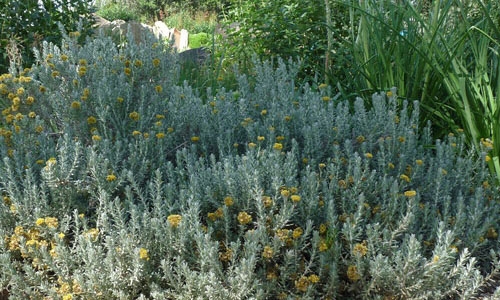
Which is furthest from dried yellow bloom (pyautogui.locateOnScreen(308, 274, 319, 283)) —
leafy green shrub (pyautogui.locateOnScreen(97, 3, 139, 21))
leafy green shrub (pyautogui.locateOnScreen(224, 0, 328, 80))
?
leafy green shrub (pyautogui.locateOnScreen(97, 3, 139, 21))

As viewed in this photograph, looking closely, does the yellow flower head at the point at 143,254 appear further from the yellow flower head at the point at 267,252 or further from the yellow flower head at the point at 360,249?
the yellow flower head at the point at 360,249

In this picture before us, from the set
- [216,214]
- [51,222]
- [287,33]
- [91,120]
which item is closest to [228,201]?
[216,214]

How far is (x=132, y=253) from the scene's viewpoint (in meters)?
2.07

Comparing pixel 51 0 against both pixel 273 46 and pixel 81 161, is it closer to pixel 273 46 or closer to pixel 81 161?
pixel 273 46

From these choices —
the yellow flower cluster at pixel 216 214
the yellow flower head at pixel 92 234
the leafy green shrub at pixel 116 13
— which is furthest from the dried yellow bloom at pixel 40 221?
the leafy green shrub at pixel 116 13

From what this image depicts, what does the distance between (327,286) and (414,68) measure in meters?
Answer: 2.34

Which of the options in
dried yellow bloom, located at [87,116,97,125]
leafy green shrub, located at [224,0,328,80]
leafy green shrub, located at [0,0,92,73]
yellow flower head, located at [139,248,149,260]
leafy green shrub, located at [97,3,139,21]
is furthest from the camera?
leafy green shrub, located at [97,3,139,21]

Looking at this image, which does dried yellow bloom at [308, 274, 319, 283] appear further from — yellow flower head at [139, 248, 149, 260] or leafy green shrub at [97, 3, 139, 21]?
leafy green shrub at [97, 3, 139, 21]

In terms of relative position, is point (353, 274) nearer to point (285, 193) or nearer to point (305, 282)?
point (305, 282)

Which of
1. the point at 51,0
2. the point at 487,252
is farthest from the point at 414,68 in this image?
the point at 51,0

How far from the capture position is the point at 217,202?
234 centimetres

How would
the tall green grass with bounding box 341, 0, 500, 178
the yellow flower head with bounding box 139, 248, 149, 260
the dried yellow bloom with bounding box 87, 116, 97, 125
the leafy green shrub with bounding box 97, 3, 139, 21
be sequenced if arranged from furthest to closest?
the leafy green shrub with bounding box 97, 3, 139, 21, the tall green grass with bounding box 341, 0, 500, 178, the dried yellow bloom with bounding box 87, 116, 97, 125, the yellow flower head with bounding box 139, 248, 149, 260

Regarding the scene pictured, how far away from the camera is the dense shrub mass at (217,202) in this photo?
207cm

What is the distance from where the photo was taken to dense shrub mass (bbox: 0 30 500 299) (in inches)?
81.5
